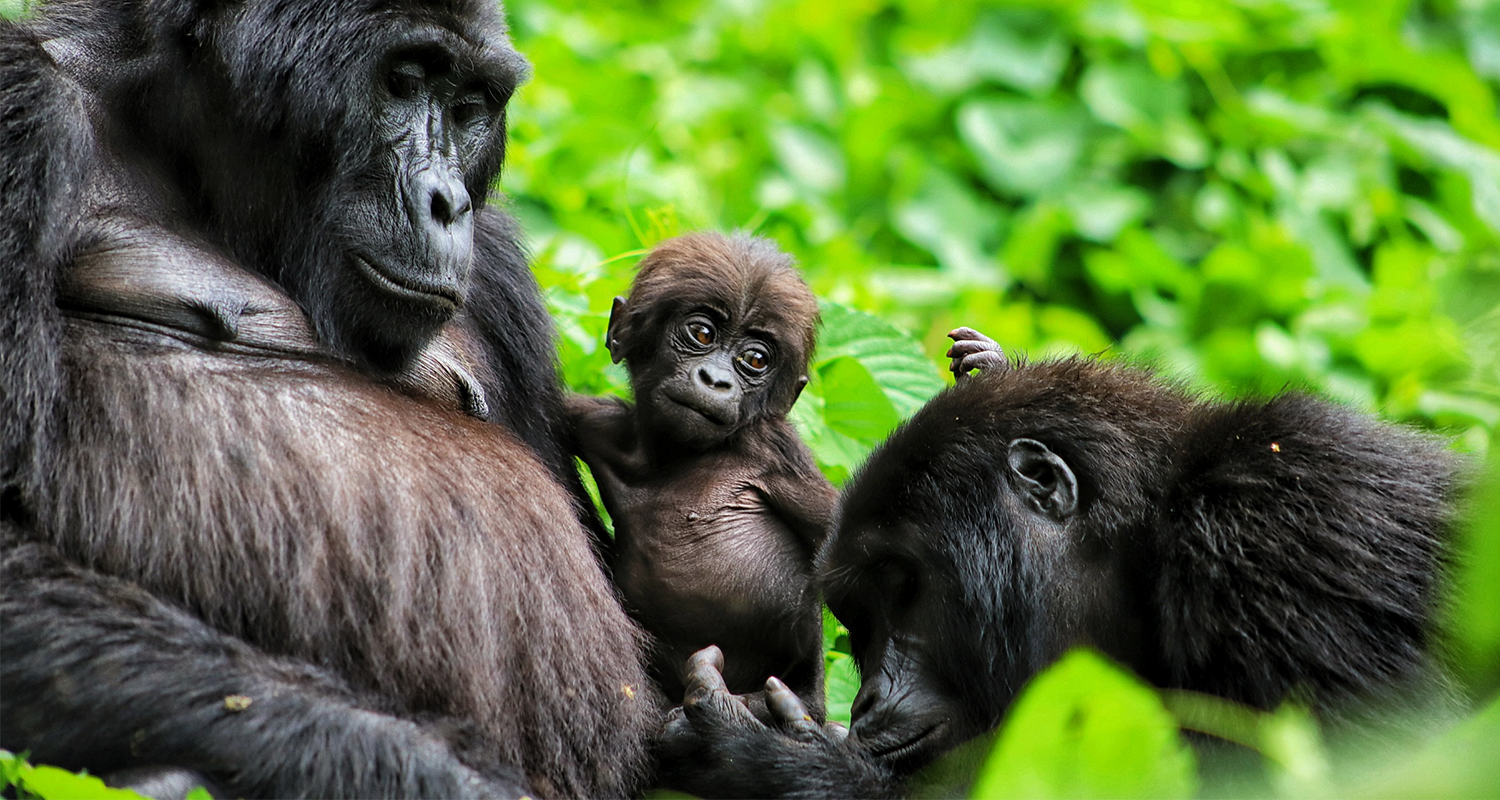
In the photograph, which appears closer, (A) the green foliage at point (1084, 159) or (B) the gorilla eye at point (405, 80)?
(B) the gorilla eye at point (405, 80)

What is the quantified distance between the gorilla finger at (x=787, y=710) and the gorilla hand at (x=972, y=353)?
0.80 meters

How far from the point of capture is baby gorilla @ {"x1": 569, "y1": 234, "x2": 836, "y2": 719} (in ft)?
10.9

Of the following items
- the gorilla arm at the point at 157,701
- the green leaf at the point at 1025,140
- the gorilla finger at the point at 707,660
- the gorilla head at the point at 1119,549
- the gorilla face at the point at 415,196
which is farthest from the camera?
the green leaf at the point at 1025,140

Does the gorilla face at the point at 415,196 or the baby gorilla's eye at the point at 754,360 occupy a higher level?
the gorilla face at the point at 415,196

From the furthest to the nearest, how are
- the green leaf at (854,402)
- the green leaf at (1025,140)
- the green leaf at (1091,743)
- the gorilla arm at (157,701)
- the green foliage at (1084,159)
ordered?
the green leaf at (1025,140)
the green foliage at (1084,159)
the green leaf at (854,402)
the gorilla arm at (157,701)
the green leaf at (1091,743)

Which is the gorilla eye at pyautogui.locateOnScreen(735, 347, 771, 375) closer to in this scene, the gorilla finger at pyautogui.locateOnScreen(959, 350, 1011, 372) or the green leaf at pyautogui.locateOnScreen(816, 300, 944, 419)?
Result: the gorilla finger at pyautogui.locateOnScreen(959, 350, 1011, 372)

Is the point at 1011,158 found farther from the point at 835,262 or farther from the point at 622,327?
the point at 622,327

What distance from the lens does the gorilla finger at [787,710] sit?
9.15 ft

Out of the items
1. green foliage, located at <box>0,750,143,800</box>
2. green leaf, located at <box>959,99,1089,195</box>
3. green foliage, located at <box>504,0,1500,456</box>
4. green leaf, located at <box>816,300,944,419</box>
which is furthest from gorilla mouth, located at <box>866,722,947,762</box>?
green leaf, located at <box>959,99,1089,195</box>

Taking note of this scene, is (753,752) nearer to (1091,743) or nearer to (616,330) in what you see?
(616,330)

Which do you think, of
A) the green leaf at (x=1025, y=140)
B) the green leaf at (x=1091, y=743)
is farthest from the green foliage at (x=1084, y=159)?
the green leaf at (x=1091, y=743)

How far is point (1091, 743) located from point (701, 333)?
2.29 m

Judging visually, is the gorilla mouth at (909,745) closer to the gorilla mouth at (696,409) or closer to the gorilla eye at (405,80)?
the gorilla mouth at (696,409)

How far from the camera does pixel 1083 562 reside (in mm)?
2725
